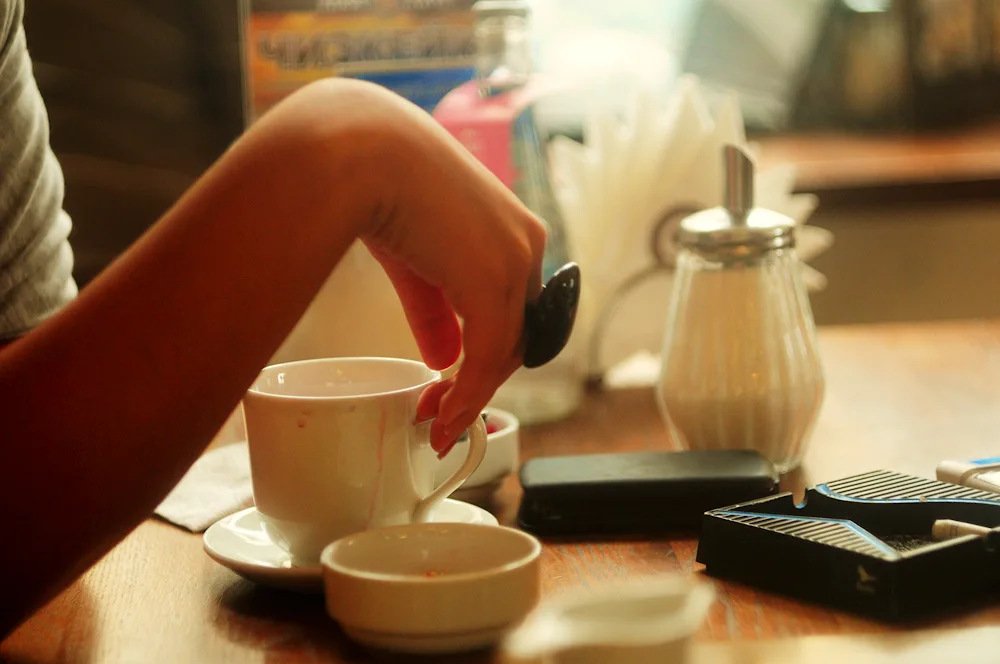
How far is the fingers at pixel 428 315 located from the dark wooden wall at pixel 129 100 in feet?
3.54

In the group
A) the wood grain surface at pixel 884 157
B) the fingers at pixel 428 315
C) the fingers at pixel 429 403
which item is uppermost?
the fingers at pixel 428 315

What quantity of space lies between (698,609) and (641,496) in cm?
21

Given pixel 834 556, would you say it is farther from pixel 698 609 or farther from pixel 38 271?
pixel 38 271

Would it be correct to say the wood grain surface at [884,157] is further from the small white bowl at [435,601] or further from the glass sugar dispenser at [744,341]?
the small white bowl at [435,601]

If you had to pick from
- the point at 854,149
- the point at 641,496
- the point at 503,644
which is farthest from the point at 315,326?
the point at 854,149

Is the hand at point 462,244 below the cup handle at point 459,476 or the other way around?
the other way around

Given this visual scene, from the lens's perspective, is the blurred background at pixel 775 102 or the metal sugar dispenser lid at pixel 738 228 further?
the blurred background at pixel 775 102

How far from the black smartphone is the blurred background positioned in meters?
1.13

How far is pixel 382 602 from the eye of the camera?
450 millimetres

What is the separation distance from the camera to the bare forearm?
48cm

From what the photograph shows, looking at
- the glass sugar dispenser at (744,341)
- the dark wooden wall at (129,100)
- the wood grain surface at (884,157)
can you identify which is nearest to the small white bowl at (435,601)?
the glass sugar dispenser at (744,341)

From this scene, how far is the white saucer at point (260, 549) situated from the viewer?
53 centimetres

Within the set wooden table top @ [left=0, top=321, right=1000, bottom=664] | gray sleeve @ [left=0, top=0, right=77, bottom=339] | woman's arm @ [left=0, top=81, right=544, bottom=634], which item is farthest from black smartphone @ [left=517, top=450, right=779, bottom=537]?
gray sleeve @ [left=0, top=0, right=77, bottom=339]

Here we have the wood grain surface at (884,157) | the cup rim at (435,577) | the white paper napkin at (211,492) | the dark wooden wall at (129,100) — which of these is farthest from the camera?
the wood grain surface at (884,157)
